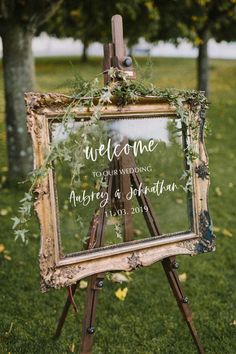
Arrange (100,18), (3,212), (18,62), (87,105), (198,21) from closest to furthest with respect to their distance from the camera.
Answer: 1. (87,105)
2. (3,212)
3. (18,62)
4. (100,18)
5. (198,21)

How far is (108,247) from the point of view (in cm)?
280

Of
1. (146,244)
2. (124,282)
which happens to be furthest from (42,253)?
(124,282)

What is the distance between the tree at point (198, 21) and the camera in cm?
883

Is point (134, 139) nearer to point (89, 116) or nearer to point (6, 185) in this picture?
point (89, 116)

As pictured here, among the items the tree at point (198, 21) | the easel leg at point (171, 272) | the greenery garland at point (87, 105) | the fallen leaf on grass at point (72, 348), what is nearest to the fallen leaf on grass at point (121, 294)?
the fallen leaf on grass at point (72, 348)

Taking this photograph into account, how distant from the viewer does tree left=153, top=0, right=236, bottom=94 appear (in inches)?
348

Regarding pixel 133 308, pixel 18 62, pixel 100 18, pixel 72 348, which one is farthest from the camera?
pixel 100 18

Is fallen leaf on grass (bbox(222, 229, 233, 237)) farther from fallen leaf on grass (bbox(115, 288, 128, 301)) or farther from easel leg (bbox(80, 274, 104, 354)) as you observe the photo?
easel leg (bbox(80, 274, 104, 354))

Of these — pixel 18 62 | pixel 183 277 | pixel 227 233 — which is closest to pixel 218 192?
pixel 227 233

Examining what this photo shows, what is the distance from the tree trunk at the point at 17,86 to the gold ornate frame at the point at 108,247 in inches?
150

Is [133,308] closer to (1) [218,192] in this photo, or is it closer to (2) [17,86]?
(1) [218,192]

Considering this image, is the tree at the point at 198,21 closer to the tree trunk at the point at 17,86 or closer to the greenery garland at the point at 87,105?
the tree trunk at the point at 17,86

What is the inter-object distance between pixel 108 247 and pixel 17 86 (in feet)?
13.5

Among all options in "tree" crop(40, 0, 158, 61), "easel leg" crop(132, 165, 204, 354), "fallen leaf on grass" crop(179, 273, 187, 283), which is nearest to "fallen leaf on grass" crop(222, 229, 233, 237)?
"fallen leaf on grass" crop(179, 273, 187, 283)
